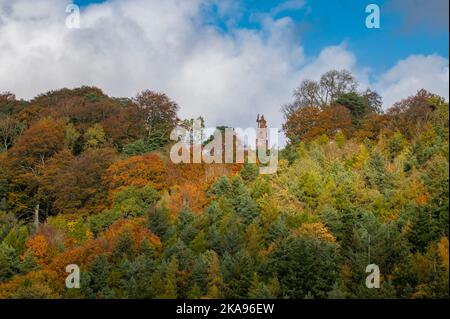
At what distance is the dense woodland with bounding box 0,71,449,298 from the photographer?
104 feet

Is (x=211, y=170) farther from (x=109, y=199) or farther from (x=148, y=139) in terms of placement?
(x=148, y=139)

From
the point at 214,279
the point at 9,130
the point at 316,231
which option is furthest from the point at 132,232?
the point at 9,130

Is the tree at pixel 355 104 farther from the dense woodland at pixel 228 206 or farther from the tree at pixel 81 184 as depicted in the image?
the tree at pixel 81 184

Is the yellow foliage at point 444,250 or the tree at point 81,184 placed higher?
the tree at point 81,184

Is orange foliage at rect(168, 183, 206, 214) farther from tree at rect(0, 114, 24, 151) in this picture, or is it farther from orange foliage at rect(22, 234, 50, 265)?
tree at rect(0, 114, 24, 151)

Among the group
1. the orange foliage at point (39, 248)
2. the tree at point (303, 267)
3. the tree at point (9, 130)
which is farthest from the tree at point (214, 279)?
the tree at point (9, 130)

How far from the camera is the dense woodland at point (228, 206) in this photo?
3181 cm

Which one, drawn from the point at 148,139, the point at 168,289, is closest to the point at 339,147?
the point at 148,139

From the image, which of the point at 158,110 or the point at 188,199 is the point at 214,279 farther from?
the point at 158,110

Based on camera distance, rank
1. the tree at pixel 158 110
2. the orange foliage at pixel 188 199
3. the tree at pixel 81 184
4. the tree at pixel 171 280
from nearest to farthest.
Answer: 1. the tree at pixel 171 280
2. the orange foliage at pixel 188 199
3. the tree at pixel 81 184
4. the tree at pixel 158 110

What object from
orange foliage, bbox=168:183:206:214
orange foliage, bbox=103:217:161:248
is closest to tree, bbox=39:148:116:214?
orange foliage, bbox=168:183:206:214

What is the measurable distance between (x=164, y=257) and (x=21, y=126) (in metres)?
36.3

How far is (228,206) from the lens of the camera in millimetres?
41531

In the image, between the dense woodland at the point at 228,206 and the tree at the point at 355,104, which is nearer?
the dense woodland at the point at 228,206
